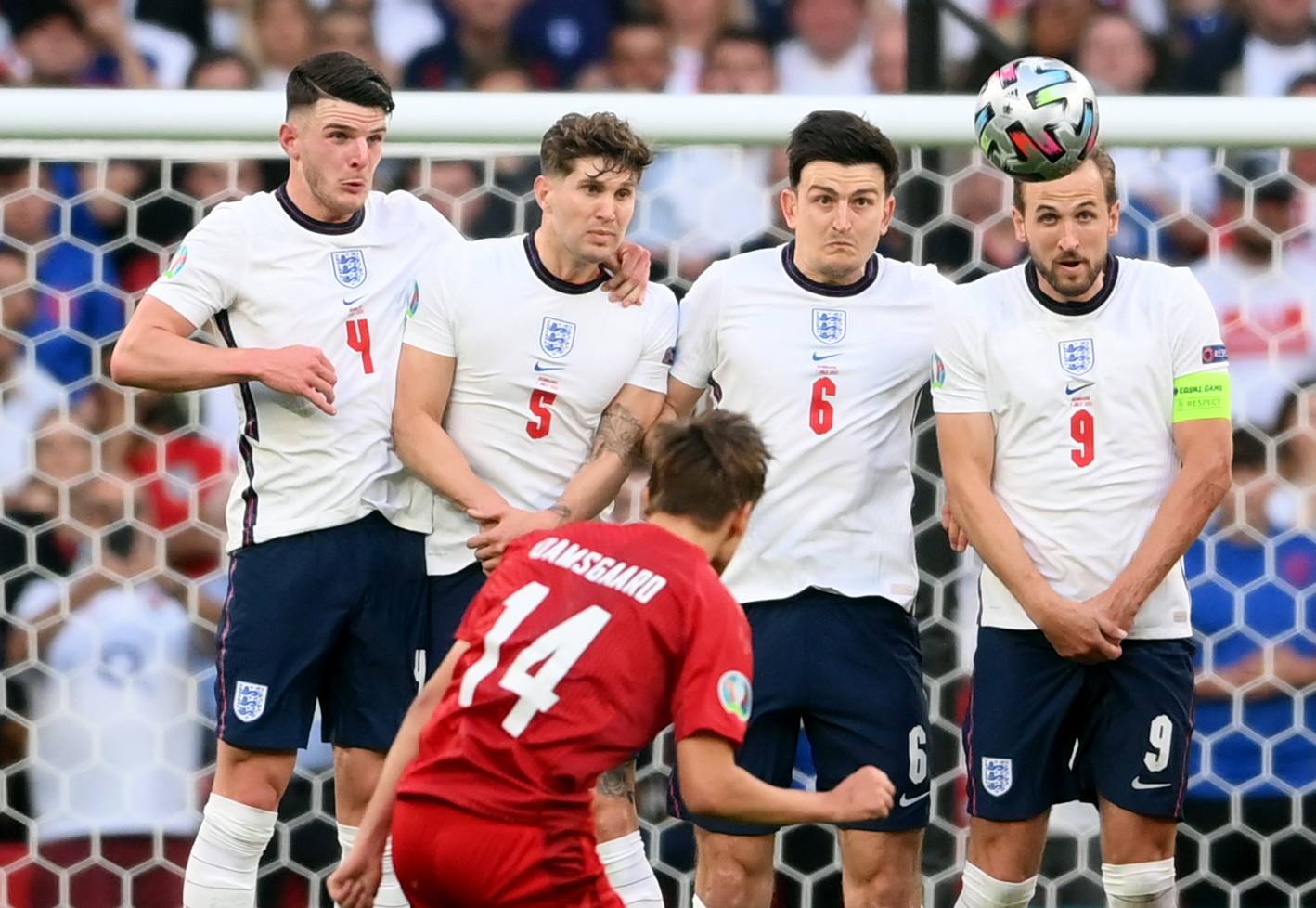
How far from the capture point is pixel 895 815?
4.25 meters

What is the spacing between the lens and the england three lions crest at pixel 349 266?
14.4 ft

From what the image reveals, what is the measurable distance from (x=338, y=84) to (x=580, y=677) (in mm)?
1714

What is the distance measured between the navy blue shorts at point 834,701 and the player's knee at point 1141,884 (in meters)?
0.40

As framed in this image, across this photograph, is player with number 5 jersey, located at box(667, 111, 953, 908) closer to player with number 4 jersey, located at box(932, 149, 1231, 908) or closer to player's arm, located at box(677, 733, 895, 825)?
player with number 4 jersey, located at box(932, 149, 1231, 908)

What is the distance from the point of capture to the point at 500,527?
4180 millimetres

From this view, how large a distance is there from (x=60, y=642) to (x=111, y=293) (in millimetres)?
921

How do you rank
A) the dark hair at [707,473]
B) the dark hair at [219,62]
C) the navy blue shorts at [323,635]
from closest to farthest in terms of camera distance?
the dark hair at [707,473], the navy blue shorts at [323,635], the dark hair at [219,62]

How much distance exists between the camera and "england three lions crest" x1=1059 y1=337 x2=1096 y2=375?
4211 millimetres

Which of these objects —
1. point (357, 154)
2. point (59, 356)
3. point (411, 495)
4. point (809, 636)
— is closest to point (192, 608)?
point (59, 356)

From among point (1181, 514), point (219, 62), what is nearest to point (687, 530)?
point (1181, 514)

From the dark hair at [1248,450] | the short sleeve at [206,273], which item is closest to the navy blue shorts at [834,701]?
→ the short sleeve at [206,273]

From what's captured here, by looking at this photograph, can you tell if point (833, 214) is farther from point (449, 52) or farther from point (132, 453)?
point (449, 52)

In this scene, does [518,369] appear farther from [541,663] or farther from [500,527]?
[541,663]

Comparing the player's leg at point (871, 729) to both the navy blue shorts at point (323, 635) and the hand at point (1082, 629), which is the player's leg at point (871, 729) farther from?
the navy blue shorts at point (323, 635)
